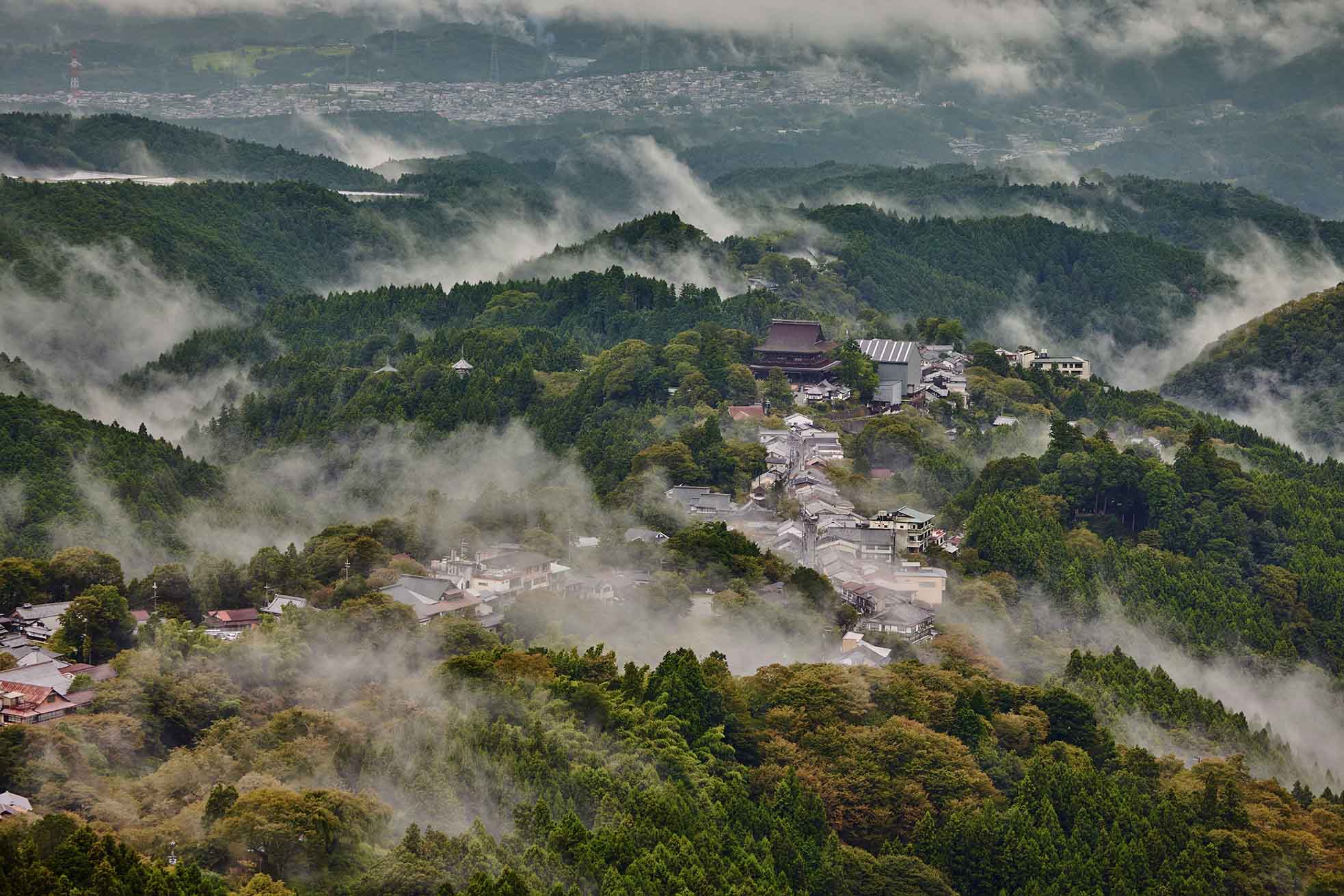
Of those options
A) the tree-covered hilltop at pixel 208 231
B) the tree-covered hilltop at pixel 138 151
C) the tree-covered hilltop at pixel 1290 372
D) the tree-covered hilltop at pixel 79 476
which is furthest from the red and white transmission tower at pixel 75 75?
the tree-covered hilltop at pixel 79 476

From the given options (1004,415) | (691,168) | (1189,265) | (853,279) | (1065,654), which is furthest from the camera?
(691,168)

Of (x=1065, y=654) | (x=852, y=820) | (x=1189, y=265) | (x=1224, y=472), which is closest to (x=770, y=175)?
(x=1189, y=265)

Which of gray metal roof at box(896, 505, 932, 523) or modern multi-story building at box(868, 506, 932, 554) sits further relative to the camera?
gray metal roof at box(896, 505, 932, 523)

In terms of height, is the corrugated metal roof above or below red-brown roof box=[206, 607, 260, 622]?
below

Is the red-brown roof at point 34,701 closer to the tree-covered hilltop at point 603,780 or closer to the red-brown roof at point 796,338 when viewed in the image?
the tree-covered hilltop at point 603,780

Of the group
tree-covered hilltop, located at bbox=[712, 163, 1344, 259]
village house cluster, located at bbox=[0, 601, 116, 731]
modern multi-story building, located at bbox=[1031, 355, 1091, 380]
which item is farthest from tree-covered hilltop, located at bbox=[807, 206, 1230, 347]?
village house cluster, located at bbox=[0, 601, 116, 731]

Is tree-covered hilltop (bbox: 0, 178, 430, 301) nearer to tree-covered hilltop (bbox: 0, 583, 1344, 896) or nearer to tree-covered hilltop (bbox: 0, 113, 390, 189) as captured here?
tree-covered hilltop (bbox: 0, 113, 390, 189)

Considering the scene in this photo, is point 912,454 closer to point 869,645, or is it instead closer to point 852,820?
point 869,645
